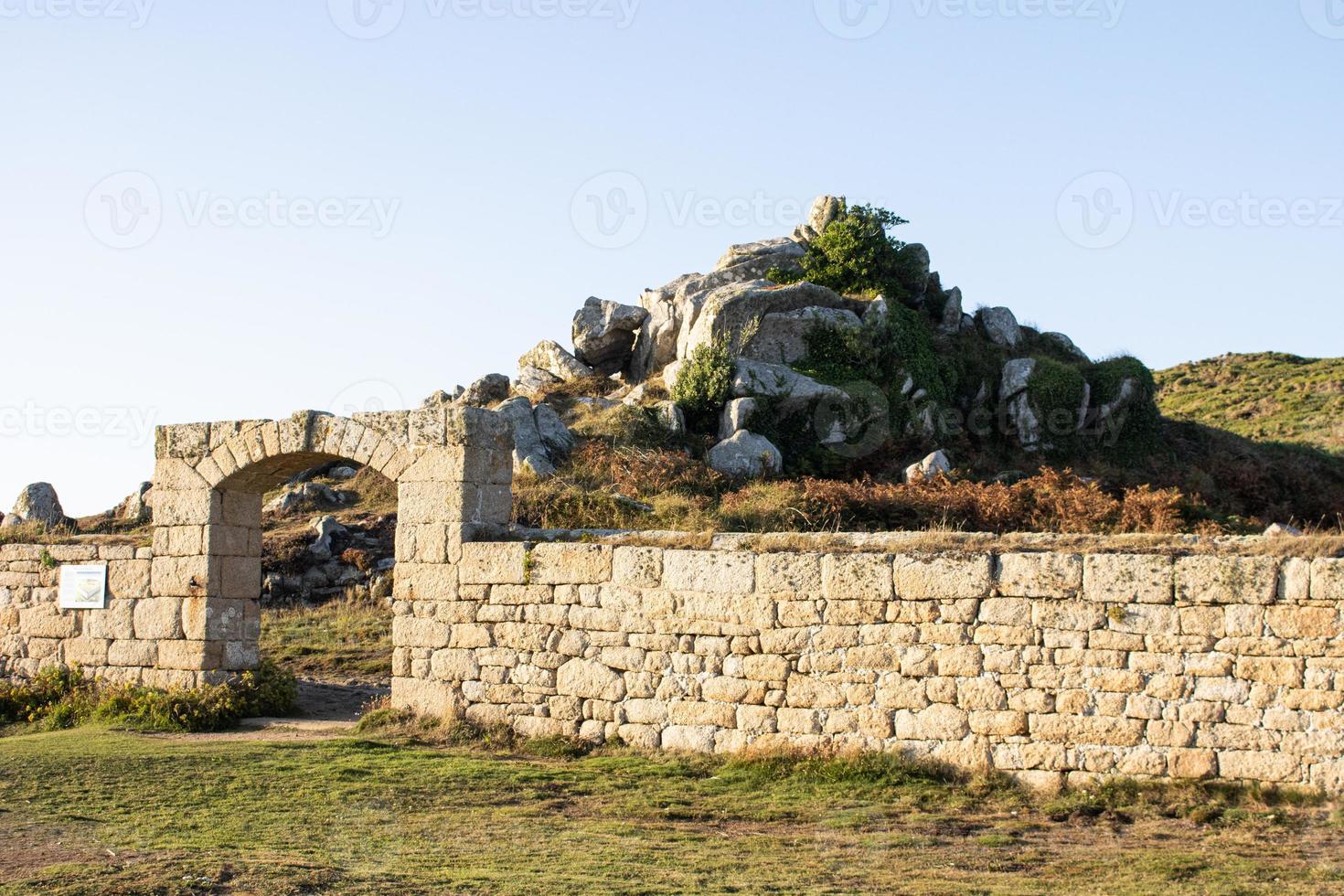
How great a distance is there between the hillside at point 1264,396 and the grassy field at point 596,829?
24592mm

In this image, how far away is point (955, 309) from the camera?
1062 inches

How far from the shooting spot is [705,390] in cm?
2175

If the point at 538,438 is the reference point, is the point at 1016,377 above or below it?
above

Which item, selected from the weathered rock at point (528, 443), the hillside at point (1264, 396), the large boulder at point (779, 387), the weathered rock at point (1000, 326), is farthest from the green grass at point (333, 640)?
the hillside at point (1264, 396)

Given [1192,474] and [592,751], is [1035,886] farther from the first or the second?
[1192,474]

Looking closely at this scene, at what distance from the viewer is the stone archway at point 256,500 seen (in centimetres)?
1142

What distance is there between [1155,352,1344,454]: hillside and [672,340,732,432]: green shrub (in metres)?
16.3

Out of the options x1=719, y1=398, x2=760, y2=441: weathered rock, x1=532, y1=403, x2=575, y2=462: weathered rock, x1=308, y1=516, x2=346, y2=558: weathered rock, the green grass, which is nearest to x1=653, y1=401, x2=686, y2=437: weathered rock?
x1=719, y1=398, x2=760, y2=441: weathered rock

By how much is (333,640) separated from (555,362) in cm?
1117

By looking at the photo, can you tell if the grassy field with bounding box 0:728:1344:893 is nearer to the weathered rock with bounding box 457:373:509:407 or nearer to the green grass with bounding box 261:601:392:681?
the green grass with bounding box 261:601:392:681

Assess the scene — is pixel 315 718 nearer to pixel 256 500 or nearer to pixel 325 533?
pixel 256 500

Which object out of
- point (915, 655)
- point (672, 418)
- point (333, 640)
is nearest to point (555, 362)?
point (672, 418)

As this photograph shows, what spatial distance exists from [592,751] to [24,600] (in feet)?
24.6

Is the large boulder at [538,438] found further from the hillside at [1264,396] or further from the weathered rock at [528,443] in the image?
the hillside at [1264,396]
